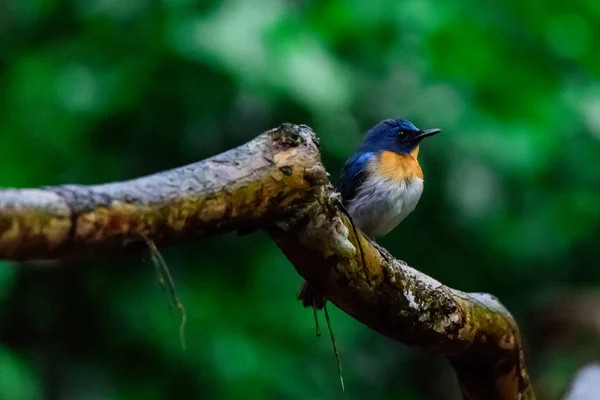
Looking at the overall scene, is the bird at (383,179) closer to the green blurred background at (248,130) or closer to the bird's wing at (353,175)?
the bird's wing at (353,175)

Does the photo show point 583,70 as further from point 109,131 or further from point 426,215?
point 109,131

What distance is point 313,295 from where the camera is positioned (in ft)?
8.46

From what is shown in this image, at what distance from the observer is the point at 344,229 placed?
211 cm

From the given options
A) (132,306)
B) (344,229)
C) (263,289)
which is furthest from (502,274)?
(344,229)

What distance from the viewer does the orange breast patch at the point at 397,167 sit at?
3.73 meters

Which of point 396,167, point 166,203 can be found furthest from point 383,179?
point 166,203

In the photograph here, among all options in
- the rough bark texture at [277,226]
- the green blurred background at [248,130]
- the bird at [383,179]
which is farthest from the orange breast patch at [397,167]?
the rough bark texture at [277,226]

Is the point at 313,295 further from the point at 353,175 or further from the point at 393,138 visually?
the point at 393,138

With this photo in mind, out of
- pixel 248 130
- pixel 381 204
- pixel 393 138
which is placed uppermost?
pixel 393 138

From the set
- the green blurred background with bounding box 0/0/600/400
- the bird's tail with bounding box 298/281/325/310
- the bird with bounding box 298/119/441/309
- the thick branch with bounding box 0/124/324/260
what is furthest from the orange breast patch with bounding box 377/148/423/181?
the thick branch with bounding box 0/124/324/260

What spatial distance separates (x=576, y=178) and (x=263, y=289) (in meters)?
1.90

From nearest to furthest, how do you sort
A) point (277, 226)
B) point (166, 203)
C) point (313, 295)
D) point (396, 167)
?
point (166, 203), point (277, 226), point (313, 295), point (396, 167)

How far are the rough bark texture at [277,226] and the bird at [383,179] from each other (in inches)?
30.2

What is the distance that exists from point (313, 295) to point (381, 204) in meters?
1.11
